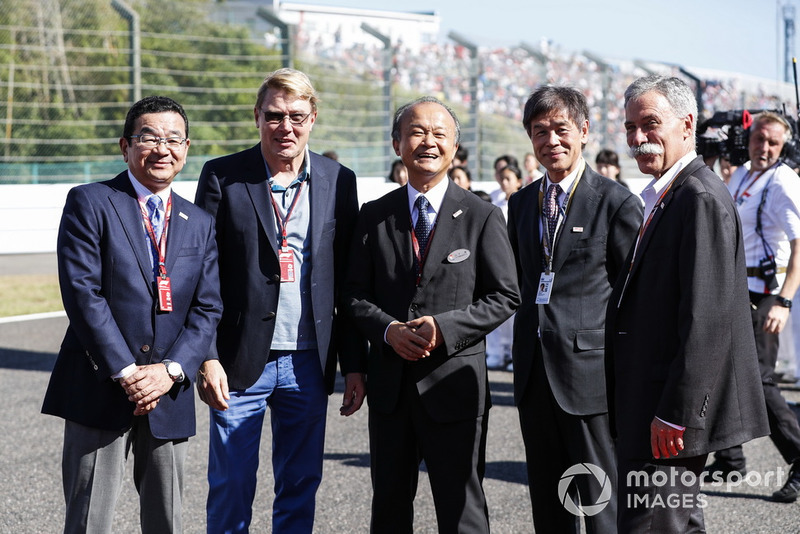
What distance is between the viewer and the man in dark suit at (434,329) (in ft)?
11.3

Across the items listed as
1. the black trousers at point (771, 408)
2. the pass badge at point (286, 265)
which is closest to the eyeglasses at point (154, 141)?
the pass badge at point (286, 265)

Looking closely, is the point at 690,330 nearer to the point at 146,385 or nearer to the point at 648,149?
the point at 648,149

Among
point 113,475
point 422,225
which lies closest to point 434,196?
point 422,225

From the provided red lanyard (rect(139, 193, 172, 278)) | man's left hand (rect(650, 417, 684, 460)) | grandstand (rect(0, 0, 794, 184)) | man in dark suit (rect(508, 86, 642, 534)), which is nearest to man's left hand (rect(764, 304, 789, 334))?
man in dark suit (rect(508, 86, 642, 534))

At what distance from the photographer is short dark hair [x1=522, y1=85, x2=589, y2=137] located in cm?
378

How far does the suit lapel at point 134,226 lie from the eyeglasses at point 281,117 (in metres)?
0.65

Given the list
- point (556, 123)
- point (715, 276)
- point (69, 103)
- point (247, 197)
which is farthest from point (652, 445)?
point (69, 103)

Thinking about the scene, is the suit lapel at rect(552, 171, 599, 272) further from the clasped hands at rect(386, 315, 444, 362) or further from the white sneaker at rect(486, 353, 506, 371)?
the white sneaker at rect(486, 353, 506, 371)

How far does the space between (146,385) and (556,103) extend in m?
2.01

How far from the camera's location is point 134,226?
3293mm

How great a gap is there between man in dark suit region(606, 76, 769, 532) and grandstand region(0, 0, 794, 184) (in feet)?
43.3

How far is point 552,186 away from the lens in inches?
153

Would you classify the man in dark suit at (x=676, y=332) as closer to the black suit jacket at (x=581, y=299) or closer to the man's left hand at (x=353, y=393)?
the black suit jacket at (x=581, y=299)

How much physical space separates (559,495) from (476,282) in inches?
37.5
